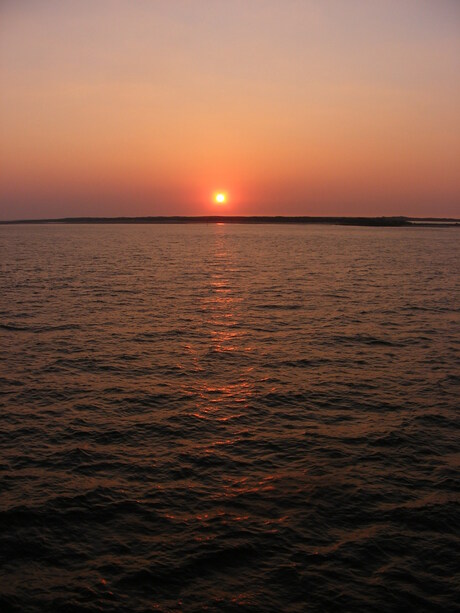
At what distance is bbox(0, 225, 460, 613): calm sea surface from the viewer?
34.6ft

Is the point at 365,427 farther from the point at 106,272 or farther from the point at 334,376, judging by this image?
the point at 106,272

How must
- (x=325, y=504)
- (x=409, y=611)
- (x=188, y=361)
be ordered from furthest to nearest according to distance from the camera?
(x=188, y=361), (x=325, y=504), (x=409, y=611)

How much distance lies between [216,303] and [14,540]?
106ft

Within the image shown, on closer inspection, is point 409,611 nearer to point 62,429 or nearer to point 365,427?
point 365,427

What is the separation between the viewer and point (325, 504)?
13227mm

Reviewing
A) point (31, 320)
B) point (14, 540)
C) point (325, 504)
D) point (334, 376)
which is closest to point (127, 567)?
point (14, 540)

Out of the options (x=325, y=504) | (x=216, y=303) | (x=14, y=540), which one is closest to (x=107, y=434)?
(x=14, y=540)

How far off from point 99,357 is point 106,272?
42.6 metres

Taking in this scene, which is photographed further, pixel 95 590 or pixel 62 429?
pixel 62 429

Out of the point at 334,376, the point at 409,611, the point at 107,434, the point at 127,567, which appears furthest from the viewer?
the point at 334,376

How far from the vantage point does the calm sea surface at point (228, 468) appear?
1055 cm

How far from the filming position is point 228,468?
1501 centimetres

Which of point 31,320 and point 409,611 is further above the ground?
point 31,320

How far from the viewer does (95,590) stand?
10227mm
